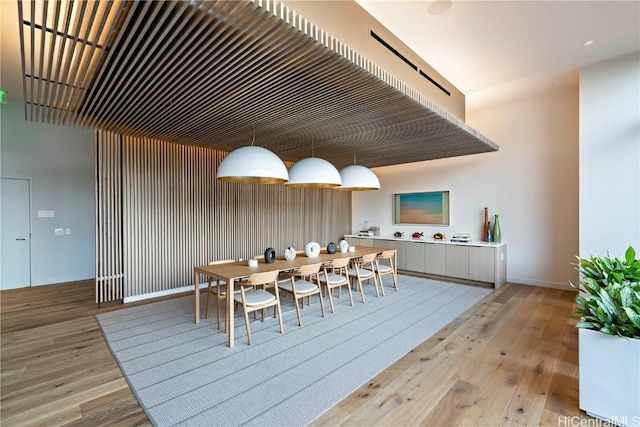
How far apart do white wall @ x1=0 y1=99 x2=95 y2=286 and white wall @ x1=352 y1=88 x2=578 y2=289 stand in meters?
8.13

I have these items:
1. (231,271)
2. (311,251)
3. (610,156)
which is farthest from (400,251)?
(231,271)

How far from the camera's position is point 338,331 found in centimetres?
352

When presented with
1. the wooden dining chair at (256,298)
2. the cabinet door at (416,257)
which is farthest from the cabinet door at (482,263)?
the wooden dining chair at (256,298)

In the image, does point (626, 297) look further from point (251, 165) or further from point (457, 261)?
point (457, 261)

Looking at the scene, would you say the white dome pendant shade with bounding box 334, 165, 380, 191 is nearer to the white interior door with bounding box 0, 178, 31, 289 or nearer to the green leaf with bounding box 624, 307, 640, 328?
the green leaf with bounding box 624, 307, 640, 328

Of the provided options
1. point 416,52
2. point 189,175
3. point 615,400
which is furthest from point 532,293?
point 189,175

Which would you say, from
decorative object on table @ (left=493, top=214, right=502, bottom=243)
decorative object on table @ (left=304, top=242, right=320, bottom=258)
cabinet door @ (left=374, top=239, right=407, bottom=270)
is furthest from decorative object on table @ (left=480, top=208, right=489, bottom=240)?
decorative object on table @ (left=304, top=242, right=320, bottom=258)

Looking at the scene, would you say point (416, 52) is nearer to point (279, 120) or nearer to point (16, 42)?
point (279, 120)

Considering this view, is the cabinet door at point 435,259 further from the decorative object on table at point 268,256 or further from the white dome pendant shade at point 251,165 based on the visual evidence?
the white dome pendant shade at point 251,165

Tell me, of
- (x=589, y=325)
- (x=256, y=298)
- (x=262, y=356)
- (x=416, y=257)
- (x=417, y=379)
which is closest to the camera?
(x=589, y=325)

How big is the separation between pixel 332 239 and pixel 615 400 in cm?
666

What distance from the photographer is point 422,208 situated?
7273mm

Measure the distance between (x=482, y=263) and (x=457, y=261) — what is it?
1.59 ft
